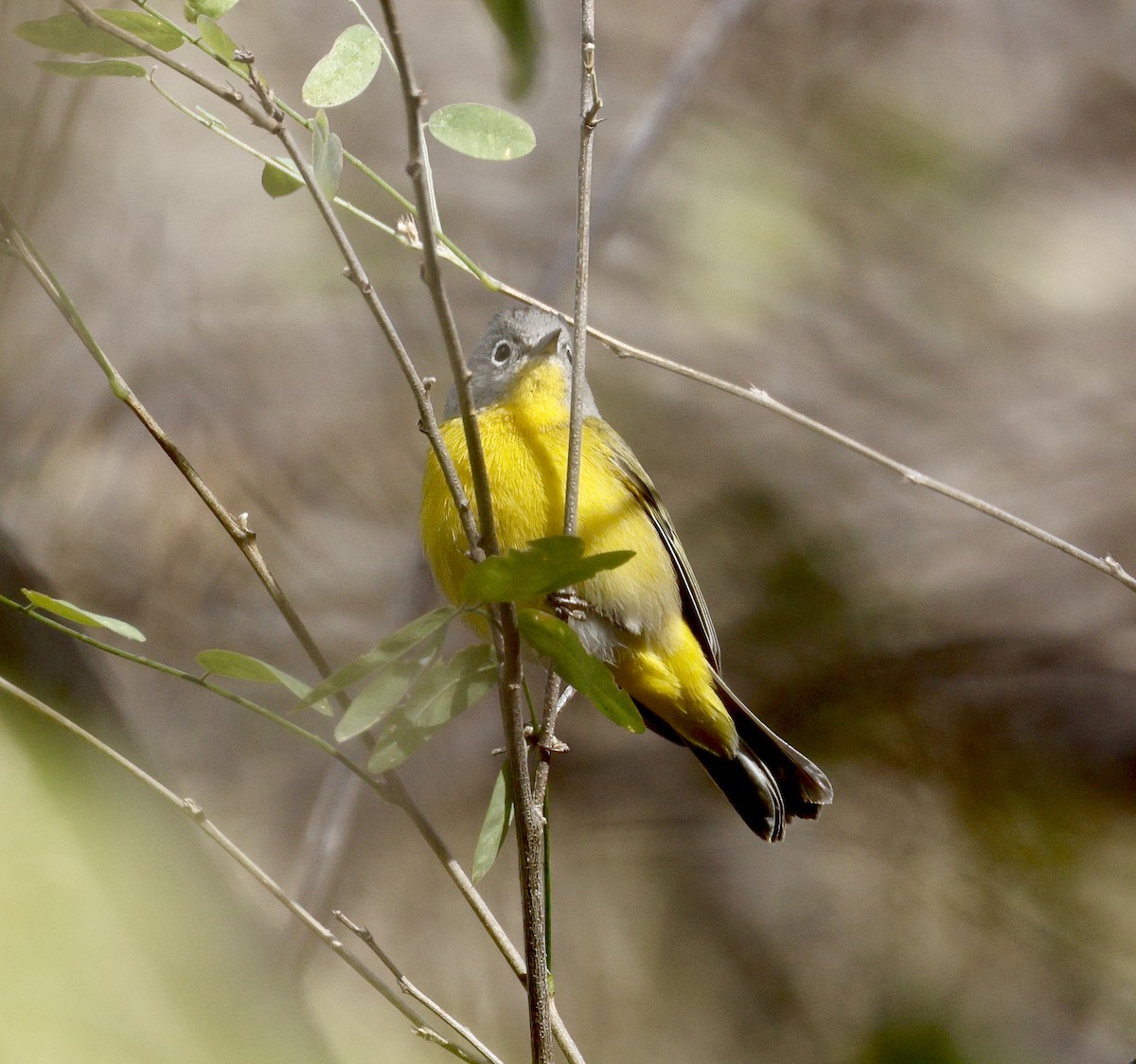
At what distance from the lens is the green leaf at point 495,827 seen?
1.30 m

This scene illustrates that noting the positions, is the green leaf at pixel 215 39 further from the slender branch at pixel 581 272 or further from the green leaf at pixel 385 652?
the green leaf at pixel 385 652

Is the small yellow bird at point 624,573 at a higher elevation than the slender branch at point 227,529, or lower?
higher

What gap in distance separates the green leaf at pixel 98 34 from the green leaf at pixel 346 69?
151mm

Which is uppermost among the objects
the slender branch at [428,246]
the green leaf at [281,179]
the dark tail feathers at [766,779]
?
the dark tail feathers at [766,779]

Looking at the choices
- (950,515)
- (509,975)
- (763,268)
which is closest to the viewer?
(509,975)

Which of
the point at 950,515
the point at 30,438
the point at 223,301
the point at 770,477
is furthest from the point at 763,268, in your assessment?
the point at 30,438

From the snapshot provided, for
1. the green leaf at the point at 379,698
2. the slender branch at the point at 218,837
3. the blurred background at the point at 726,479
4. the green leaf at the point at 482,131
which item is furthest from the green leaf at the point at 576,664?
the blurred background at the point at 726,479

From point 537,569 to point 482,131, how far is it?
575 mm

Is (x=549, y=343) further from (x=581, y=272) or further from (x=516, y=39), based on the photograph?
(x=516, y=39)

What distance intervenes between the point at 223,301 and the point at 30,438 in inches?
29.8

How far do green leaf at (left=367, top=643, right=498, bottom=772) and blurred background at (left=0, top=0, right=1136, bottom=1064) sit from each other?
2053 millimetres

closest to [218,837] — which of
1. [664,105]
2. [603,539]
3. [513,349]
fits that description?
[603,539]

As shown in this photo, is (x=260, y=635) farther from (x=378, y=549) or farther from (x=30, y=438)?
(x=30, y=438)

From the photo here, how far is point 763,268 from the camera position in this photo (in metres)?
3.96
